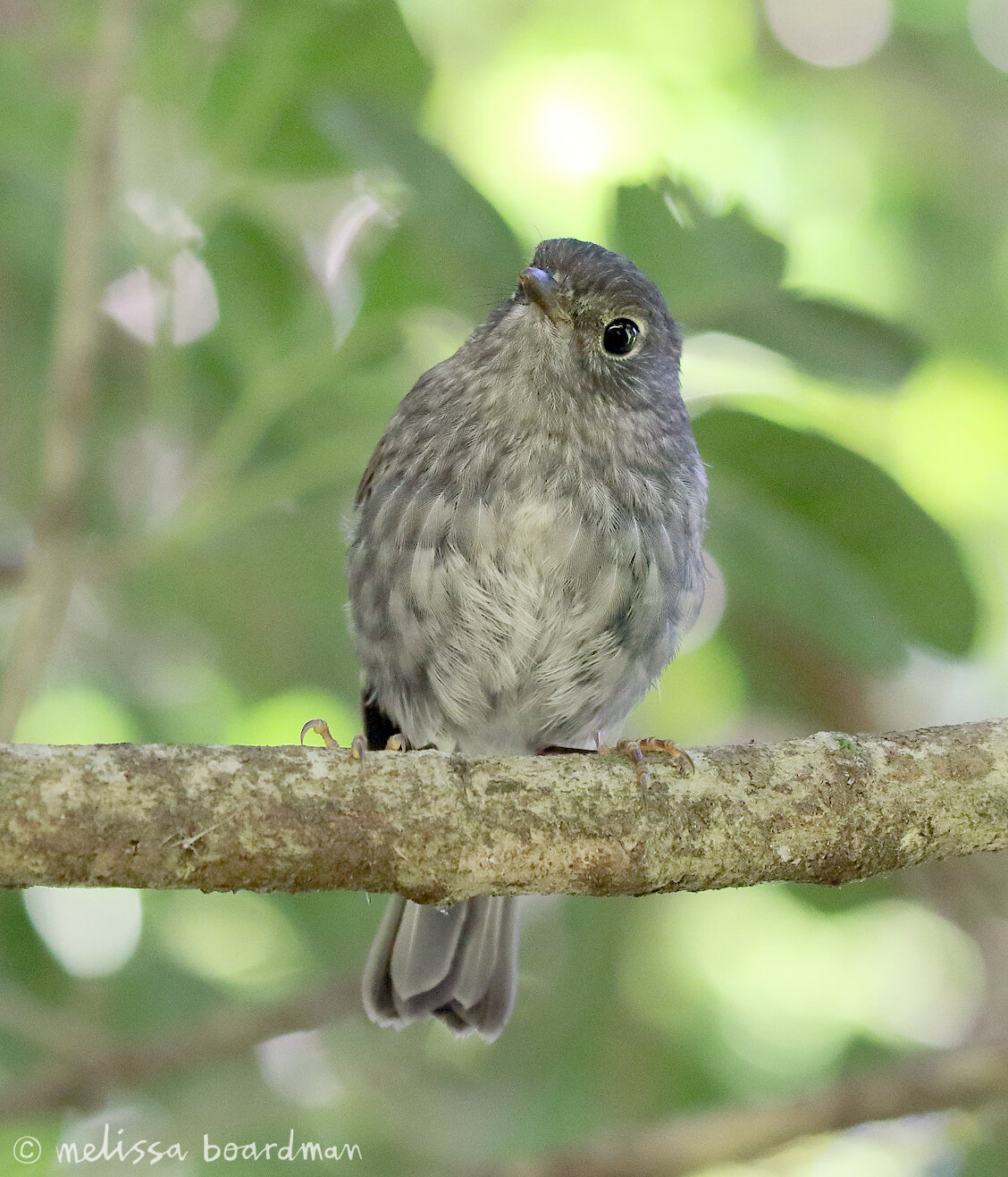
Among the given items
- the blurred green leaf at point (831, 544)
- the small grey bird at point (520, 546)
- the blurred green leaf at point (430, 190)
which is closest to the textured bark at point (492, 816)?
the blurred green leaf at point (831, 544)

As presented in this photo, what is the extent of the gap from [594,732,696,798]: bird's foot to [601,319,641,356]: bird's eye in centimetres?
114

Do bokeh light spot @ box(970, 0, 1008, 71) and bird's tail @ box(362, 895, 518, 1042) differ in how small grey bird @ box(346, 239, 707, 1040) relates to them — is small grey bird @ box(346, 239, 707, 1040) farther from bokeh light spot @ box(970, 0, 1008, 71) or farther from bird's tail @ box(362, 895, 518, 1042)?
bokeh light spot @ box(970, 0, 1008, 71)

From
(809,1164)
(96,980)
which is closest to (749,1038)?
(809,1164)

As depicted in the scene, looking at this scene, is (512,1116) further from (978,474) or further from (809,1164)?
(978,474)

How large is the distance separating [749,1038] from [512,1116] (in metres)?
0.74

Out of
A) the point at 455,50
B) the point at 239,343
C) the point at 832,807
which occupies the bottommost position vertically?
the point at 832,807

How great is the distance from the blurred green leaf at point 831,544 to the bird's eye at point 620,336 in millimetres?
280

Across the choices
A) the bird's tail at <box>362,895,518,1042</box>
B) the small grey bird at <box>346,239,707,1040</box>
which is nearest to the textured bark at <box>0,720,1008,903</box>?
the small grey bird at <box>346,239,707,1040</box>

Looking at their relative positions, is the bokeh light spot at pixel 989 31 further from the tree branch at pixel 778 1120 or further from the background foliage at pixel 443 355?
the tree branch at pixel 778 1120

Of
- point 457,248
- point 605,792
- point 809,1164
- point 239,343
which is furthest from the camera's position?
point 809,1164

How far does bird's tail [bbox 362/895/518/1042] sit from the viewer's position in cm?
327

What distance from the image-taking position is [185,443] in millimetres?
3848

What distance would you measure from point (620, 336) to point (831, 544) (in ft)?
2.44

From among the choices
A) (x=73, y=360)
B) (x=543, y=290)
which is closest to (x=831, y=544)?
(x=543, y=290)
